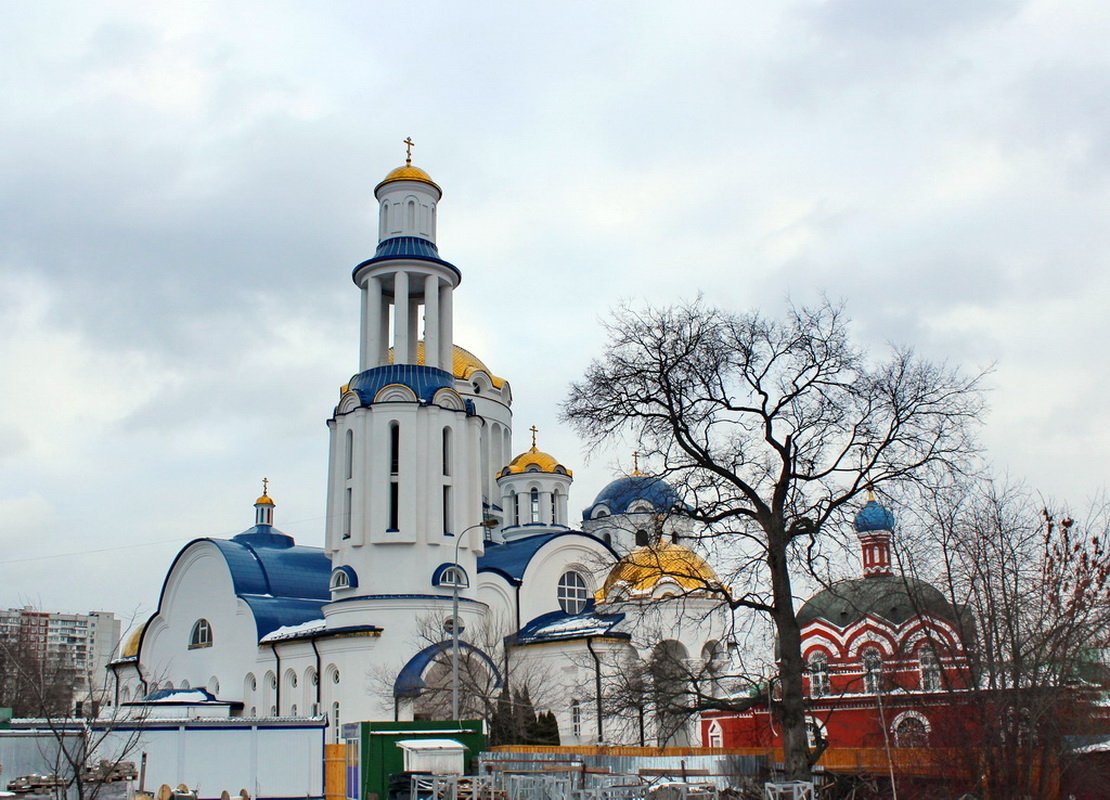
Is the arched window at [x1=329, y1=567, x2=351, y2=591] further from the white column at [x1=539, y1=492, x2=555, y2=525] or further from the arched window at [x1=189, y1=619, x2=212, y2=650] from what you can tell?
the white column at [x1=539, y1=492, x2=555, y2=525]

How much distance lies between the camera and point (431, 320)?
42156 mm

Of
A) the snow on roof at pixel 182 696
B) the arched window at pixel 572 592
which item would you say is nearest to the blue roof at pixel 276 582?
the snow on roof at pixel 182 696

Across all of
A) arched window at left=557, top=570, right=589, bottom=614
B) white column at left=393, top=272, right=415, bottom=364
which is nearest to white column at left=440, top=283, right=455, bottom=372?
white column at left=393, top=272, right=415, bottom=364

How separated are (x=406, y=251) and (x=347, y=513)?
31.4 ft

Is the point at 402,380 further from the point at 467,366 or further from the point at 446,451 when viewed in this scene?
the point at 467,366

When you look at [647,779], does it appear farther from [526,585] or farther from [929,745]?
[526,585]

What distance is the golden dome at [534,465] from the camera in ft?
171

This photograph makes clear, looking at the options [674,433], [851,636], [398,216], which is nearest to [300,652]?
[398,216]

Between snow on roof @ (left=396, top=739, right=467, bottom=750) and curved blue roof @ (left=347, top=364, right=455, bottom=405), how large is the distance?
17.2 metres

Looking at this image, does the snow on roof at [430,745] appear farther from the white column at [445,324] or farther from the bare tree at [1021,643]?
the white column at [445,324]

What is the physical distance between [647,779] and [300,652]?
2116cm

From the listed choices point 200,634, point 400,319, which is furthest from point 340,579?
point 200,634

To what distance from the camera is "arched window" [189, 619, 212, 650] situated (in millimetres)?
45688

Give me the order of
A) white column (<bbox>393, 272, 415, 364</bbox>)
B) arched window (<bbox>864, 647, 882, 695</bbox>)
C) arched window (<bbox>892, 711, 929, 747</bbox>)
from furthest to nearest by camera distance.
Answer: white column (<bbox>393, 272, 415, 364</bbox>), arched window (<bbox>864, 647, 882, 695</bbox>), arched window (<bbox>892, 711, 929, 747</bbox>)
